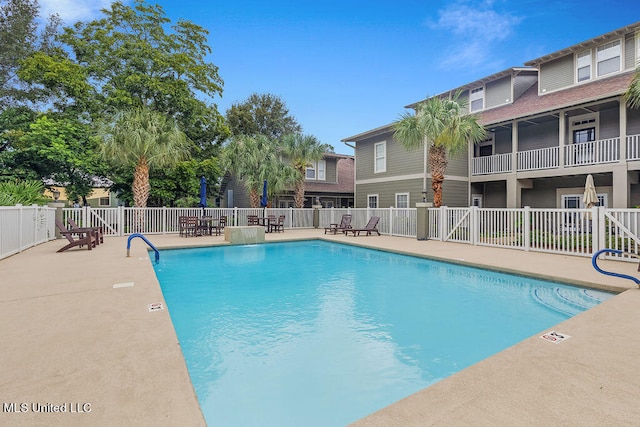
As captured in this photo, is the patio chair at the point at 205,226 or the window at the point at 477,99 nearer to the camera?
the patio chair at the point at 205,226

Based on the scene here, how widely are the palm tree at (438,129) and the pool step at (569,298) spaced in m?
7.81

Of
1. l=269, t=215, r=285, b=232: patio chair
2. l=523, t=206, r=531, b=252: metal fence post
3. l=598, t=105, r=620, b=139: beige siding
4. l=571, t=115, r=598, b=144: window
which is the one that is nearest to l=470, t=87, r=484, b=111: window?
l=571, t=115, r=598, b=144: window

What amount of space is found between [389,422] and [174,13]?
27577mm

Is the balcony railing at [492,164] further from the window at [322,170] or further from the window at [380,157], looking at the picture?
the window at [322,170]

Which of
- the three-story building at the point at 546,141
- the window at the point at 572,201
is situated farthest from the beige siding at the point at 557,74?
the window at the point at 572,201

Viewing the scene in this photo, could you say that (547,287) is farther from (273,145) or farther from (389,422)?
(273,145)

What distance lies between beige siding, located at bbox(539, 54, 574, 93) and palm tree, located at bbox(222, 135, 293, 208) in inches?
540

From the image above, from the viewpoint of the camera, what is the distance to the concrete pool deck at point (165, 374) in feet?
6.98

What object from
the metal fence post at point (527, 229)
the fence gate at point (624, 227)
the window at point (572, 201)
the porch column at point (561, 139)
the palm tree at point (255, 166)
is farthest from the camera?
the palm tree at point (255, 166)

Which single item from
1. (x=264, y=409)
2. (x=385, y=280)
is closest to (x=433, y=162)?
(x=385, y=280)

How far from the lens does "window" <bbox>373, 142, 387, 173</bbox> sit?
19688mm

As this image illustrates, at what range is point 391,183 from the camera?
19.3 meters

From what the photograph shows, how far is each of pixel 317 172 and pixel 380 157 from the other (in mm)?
5891

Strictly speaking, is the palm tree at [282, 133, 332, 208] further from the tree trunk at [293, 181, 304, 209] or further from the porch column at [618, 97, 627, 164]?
the porch column at [618, 97, 627, 164]
